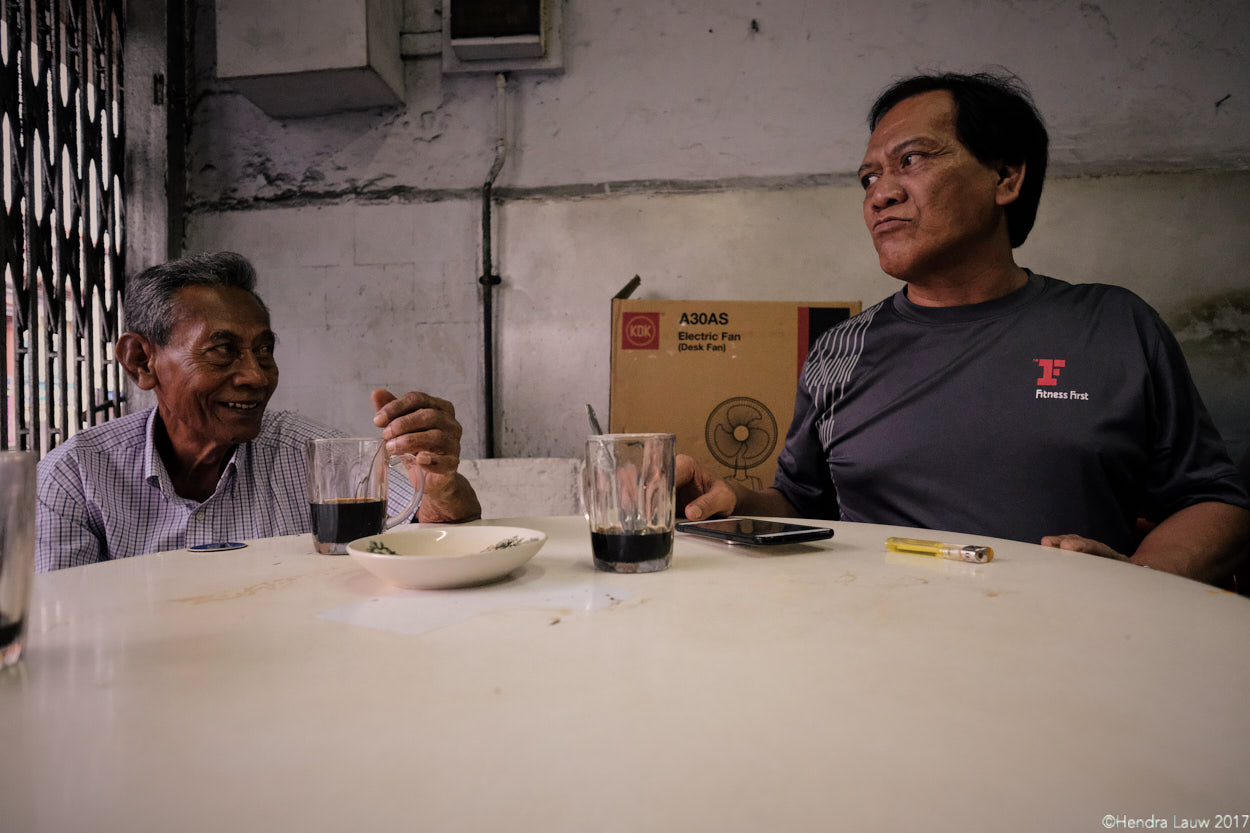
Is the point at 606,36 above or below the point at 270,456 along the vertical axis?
above

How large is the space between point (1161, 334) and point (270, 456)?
178 cm

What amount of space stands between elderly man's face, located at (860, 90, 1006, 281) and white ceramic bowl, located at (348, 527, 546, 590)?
1103 millimetres

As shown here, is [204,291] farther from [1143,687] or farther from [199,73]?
[199,73]

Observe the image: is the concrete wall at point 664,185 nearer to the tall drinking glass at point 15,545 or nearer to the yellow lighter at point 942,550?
the yellow lighter at point 942,550

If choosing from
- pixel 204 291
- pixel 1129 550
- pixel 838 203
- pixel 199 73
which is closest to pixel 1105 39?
pixel 838 203

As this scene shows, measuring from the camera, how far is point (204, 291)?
5.09 feet

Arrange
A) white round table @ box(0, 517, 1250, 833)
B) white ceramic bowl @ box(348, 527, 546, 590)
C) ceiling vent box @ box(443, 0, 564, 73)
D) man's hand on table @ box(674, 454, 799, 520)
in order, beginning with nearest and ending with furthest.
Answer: white round table @ box(0, 517, 1250, 833) < white ceramic bowl @ box(348, 527, 546, 590) < man's hand on table @ box(674, 454, 799, 520) < ceiling vent box @ box(443, 0, 564, 73)

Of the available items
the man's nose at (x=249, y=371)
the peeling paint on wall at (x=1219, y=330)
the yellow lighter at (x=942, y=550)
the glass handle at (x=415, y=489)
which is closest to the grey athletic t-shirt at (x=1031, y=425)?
the yellow lighter at (x=942, y=550)

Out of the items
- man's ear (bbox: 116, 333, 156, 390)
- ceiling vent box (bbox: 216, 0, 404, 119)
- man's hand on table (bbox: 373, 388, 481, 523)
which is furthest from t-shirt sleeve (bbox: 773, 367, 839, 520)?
ceiling vent box (bbox: 216, 0, 404, 119)

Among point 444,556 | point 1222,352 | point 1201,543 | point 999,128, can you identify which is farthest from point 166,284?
point 1222,352

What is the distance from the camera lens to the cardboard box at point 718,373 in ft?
8.84

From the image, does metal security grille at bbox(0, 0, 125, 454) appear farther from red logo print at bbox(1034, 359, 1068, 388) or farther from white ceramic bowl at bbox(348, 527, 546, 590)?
red logo print at bbox(1034, 359, 1068, 388)

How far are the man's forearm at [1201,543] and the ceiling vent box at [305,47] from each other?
9.75 ft

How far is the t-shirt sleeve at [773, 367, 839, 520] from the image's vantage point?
1.66 metres
